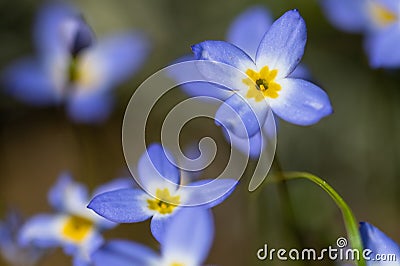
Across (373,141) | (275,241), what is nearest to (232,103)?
(275,241)

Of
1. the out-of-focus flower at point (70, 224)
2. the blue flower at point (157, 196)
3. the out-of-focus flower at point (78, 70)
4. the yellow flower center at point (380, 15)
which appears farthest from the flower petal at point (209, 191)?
the out-of-focus flower at point (78, 70)

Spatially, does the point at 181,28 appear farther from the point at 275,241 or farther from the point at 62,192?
the point at 62,192

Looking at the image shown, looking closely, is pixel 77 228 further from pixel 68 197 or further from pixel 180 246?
pixel 180 246

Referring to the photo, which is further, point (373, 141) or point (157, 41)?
point (157, 41)

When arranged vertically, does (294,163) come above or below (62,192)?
above

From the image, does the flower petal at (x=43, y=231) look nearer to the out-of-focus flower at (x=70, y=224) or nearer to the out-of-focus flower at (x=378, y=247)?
the out-of-focus flower at (x=70, y=224)

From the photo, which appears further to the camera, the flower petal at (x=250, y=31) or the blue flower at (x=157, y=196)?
the flower petal at (x=250, y=31)
